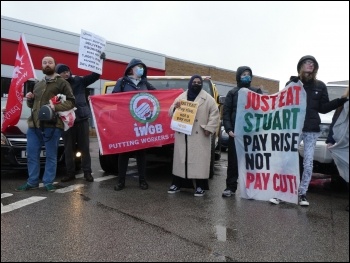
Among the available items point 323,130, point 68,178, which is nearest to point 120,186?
point 68,178

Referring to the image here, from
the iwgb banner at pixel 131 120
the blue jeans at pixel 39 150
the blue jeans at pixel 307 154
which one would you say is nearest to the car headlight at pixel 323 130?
Answer: the blue jeans at pixel 307 154

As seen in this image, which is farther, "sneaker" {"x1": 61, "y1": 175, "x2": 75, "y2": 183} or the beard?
"sneaker" {"x1": 61, "y1": 175, "x2": 75, "y2": 183}

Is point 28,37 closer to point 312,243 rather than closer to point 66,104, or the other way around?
point 66,104

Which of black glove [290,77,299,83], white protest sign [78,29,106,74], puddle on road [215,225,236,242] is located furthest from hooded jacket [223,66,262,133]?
white protest sign [78,29,106,74]

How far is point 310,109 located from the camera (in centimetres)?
439

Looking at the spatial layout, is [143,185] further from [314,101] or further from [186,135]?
[314,101]

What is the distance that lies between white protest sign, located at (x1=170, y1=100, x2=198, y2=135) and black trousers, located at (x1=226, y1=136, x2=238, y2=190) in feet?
1.96

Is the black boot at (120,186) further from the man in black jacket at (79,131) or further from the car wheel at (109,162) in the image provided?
the car wheel at (109,162)

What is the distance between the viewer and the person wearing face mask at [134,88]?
5.48 metres

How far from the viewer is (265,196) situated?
458cm

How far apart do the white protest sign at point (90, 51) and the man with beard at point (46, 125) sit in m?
0.55

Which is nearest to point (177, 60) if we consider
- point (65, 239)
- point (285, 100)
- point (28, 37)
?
point (28, 37)

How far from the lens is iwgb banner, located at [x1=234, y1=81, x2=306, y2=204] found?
435cm

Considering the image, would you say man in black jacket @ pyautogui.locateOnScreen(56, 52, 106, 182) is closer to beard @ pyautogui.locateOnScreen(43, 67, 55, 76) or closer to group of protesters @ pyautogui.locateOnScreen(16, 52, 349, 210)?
group of protesters @ pyautogui.locateOnScreen(16, 52, 349, 210)
